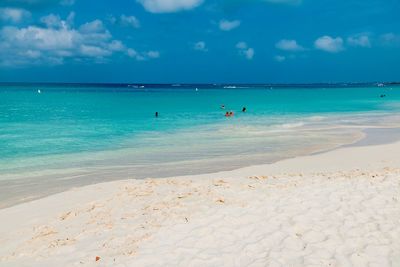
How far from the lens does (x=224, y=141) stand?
20.7 metres

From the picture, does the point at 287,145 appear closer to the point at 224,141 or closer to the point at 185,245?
the point at 224,141

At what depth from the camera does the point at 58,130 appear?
26.6 m

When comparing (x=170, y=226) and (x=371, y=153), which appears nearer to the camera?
(x=170, y=226)

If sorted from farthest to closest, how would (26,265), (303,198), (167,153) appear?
(167,153) → (303,198) → (26,265)

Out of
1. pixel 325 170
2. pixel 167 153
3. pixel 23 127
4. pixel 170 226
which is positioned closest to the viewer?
pixel 170 226

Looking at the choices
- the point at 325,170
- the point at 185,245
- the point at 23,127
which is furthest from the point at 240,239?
the point at 23,127

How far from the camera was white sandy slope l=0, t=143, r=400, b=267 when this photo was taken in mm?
6301

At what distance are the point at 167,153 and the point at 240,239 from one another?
1080cm

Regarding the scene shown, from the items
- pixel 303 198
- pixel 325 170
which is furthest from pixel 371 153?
pixel 303 198

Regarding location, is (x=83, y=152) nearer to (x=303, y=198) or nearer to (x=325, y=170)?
(x=325, y=170)

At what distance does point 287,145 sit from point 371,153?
153 inches

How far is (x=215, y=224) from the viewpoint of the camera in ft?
24.5

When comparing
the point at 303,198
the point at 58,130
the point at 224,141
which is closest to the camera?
the point at 303,198

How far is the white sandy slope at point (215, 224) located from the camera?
630 cm
